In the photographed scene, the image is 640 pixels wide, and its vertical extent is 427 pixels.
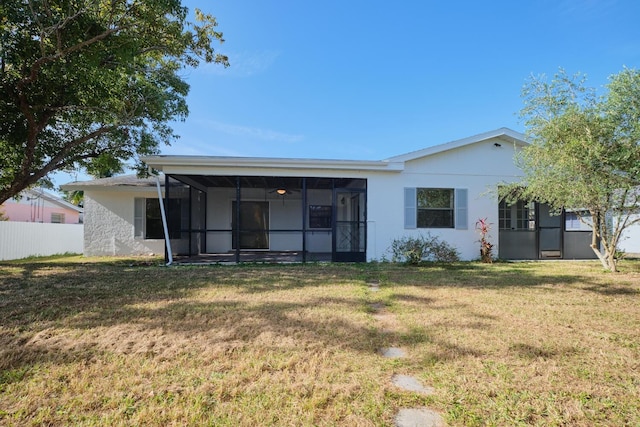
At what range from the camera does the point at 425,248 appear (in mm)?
9312

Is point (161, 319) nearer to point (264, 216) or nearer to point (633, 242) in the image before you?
point (264, 216)

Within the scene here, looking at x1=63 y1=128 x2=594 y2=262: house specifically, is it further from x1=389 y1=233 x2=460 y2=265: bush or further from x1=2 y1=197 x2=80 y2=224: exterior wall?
x1=2 y1=197 x2=80 y2=224: exterior wall

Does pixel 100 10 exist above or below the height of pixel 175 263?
above

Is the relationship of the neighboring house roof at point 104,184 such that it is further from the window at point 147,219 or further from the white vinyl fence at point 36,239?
the white vinyl fence at point 36,239

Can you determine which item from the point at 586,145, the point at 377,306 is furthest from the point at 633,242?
the point at 377,306

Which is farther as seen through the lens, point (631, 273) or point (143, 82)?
point (143, 82)

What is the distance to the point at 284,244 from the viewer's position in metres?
12.7

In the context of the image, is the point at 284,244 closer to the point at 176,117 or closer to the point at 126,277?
the point at 176,117

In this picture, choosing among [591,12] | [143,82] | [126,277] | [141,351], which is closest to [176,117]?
[143,82]

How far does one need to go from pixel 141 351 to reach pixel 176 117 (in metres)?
8.33

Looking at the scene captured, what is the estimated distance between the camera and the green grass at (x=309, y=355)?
1.94m

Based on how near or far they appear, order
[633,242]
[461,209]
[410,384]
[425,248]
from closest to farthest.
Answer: [410,384] → [425,248] → [461,209] → [633,242]

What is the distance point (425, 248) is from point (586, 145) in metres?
4.46

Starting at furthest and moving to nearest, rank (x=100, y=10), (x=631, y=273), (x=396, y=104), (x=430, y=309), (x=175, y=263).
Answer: (x=396, y=104) < (x=175, y=263) < (x=631, y=273) < (x=100, y=10) < (x=430, y=309)
